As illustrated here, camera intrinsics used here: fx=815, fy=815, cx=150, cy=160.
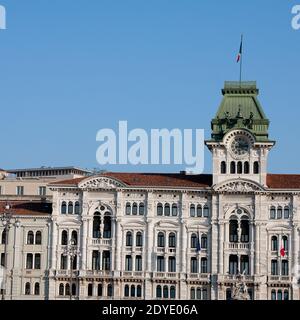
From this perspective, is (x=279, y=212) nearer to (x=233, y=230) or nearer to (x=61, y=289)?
(x=233, y=230)

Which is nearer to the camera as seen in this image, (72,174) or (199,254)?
(199,254)

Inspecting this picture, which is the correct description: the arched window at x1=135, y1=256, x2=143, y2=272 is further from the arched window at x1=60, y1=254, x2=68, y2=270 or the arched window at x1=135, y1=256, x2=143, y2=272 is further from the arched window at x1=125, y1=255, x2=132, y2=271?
the arched window at x1=60, y1=254, x2=68, y2=270

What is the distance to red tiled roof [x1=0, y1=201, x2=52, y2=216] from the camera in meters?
90.7

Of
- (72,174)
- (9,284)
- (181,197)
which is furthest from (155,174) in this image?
(72,174)

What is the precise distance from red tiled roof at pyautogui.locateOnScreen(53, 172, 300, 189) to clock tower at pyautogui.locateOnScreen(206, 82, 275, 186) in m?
1.79

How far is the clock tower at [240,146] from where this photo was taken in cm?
8888

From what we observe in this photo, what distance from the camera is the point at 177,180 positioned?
90125 millimetres

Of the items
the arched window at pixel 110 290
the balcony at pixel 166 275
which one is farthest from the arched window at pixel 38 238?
the balcony at pixel 166 275

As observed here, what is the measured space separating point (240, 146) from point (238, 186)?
447 cm

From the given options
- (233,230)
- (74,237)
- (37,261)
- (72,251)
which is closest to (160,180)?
(233,230)

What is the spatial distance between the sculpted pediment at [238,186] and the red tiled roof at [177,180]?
1.47 meters

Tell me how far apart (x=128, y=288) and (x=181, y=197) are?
11355mm

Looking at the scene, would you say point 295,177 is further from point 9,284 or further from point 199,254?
point 9,284

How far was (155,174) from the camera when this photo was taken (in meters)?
92.1
